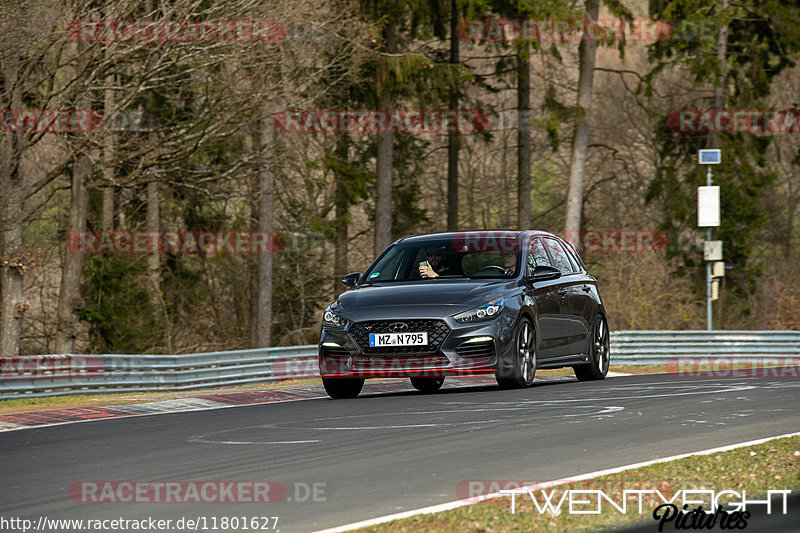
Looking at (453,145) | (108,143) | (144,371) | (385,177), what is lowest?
(144,371)

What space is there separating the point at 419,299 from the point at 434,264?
1407 millimetres

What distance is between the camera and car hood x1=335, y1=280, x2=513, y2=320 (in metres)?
12.3

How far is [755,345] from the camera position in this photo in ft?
85.9

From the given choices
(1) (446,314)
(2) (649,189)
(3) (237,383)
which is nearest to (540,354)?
(1) (446,314)

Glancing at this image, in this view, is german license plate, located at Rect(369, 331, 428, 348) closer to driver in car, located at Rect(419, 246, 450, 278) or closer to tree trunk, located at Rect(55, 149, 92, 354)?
driver in car, located at Rect(419, 246, 450, 278)

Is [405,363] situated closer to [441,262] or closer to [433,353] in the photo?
[433,353]

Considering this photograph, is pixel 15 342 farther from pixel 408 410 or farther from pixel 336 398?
pixel 408 410

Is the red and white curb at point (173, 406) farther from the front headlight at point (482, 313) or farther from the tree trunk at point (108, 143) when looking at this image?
the tree trunk at point (108, 143)

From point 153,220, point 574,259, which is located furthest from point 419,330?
point 153,220

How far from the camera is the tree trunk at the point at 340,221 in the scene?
3600 cm

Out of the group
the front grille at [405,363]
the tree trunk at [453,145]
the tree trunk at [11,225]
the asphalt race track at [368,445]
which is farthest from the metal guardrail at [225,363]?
the tree trunk at [453,145]

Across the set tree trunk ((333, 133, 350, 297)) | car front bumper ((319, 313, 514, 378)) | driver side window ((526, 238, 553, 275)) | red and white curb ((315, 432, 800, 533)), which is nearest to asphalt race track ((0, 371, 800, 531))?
red and white curb ((315, 432, 800, 533))

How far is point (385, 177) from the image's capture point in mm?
33031

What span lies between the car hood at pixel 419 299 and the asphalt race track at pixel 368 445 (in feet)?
3.07
